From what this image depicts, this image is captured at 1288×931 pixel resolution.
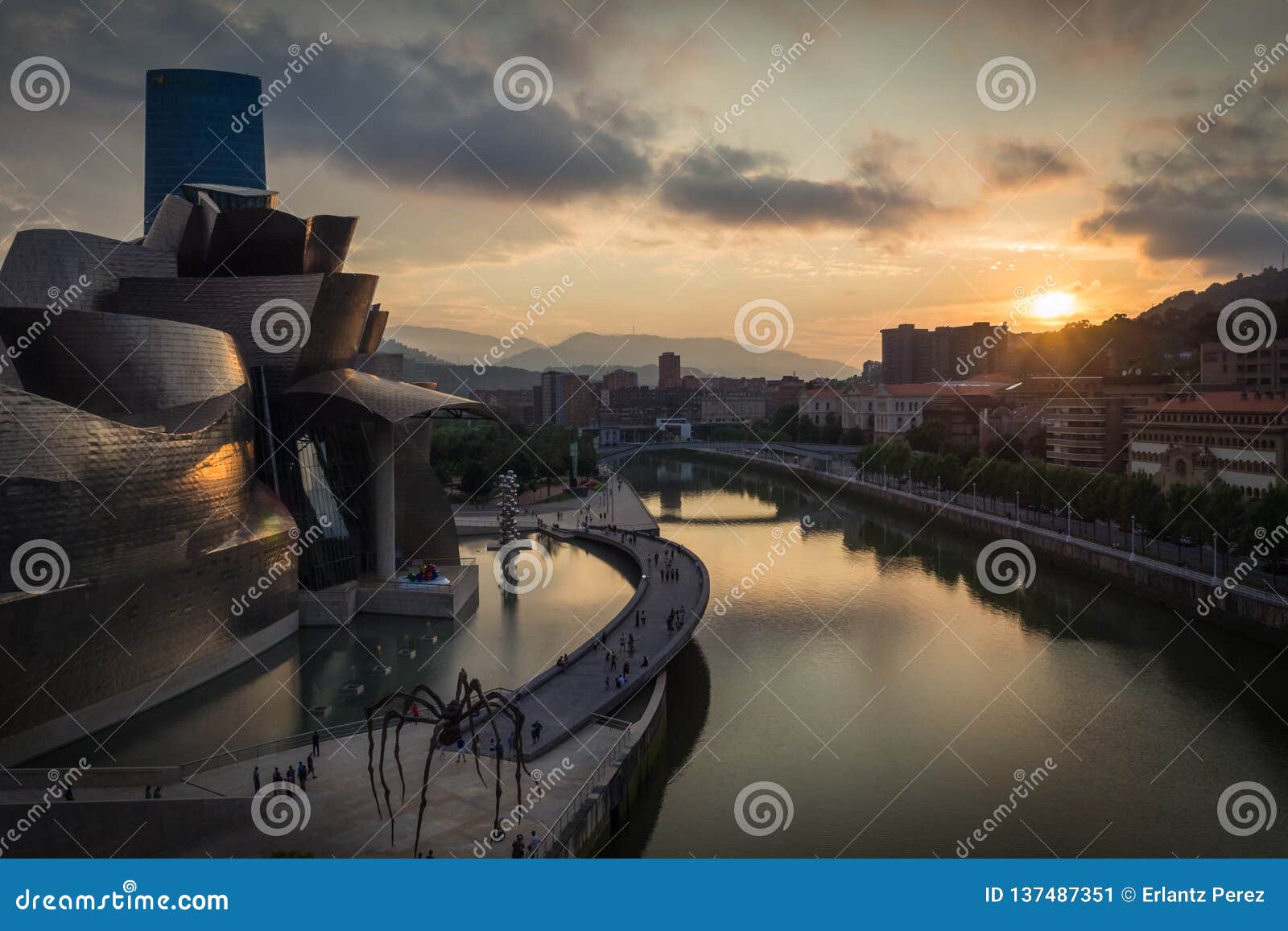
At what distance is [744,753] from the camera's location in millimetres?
15500

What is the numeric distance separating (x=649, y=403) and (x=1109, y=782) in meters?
135

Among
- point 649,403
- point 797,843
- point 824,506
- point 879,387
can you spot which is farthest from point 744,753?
point 649,403

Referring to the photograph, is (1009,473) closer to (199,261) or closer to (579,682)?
(579,682)

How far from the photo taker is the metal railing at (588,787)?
10.6 m

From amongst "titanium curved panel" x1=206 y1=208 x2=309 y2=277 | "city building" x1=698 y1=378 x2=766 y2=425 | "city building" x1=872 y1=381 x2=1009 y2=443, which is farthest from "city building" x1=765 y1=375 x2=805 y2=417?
"titanium curved panel" x1=206 y1=208 x2=309 y2=277

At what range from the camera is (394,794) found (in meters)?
11.9

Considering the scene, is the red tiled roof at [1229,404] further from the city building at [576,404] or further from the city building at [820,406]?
the city building at [576,404]

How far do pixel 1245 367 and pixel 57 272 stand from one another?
53.9m

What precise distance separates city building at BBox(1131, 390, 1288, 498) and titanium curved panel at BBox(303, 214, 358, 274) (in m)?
27.0

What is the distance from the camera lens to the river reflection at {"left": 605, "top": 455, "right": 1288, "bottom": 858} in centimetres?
1282

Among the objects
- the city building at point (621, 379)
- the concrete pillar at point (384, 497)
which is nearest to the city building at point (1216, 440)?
the concrete pillar at point (384, 497)

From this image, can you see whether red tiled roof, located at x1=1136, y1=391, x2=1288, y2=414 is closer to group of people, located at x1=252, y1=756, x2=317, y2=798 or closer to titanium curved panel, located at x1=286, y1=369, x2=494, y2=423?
titanium curved panel, located at x1=286, y1=369, x2=494, y2=423

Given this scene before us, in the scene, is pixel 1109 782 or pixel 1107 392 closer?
pixel 1109 782

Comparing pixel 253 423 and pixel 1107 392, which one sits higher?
pixel 1107 392
